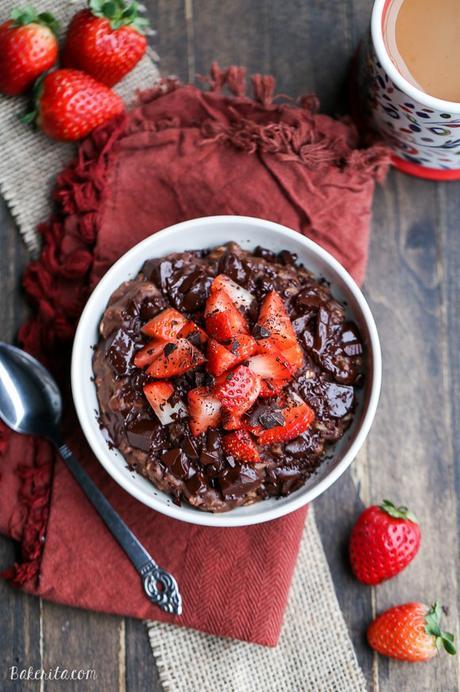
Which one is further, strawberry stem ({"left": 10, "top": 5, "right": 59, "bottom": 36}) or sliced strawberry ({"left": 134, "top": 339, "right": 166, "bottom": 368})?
strawberry stem ({"left": 10, "top": 5, "right": 59, "bottom": 36})

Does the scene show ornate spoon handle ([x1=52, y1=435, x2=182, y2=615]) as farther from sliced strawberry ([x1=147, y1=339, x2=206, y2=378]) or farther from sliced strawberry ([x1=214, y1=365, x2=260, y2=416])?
sliced strawberry ([x1=214, y1=365, x2=260, y2=416])

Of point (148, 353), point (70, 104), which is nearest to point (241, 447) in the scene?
Answer: point (148, 353)

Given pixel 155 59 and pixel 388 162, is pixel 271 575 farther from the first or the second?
pixel 155 59

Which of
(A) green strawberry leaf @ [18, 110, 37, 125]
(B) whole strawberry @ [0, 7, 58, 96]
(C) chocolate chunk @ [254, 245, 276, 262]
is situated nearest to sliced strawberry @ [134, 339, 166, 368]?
(C) chocolate chunk @ [254, 245, 276, 262]

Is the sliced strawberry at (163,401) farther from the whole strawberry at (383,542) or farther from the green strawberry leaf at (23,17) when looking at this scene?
the green strawberry leaf at (23,17)

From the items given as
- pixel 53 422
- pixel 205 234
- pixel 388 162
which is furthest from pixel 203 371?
pixel 388 162
